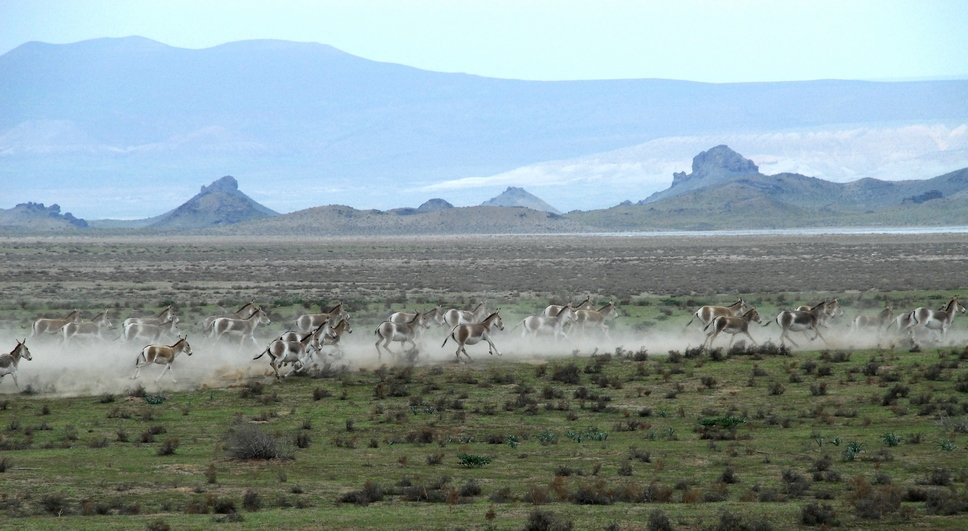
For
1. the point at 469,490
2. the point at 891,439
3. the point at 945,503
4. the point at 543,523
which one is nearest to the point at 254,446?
the point at 469,490

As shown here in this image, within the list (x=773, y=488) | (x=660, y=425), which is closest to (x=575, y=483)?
(x=773, y=488)

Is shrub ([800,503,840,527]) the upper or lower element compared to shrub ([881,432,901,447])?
upper

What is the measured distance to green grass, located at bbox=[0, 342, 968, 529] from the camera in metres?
14.8

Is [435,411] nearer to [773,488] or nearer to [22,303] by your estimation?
[773,488]

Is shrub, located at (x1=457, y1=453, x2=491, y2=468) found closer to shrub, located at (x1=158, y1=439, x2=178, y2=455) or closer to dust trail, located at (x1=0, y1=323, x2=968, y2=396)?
shrub, located at (x1=158, y1=439, x2=178, y2=455)

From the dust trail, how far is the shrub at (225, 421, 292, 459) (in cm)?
862

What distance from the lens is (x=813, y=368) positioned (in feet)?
93.1

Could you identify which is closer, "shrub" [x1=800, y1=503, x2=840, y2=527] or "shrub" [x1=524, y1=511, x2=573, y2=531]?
"shrub" [x1=524, y1=511, x2=573, y2=531]

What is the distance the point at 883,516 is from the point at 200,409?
14170 mm

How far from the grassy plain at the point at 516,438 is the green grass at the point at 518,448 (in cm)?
6

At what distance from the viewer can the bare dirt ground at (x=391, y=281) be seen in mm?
32562

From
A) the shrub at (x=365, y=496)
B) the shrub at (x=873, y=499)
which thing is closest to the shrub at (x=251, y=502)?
the shrub at (x=365, y=496)

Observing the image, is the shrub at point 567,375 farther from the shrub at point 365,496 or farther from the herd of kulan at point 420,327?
the shrub at point 365,496

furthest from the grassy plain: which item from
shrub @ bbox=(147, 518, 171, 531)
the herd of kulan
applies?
the herd of kulan
